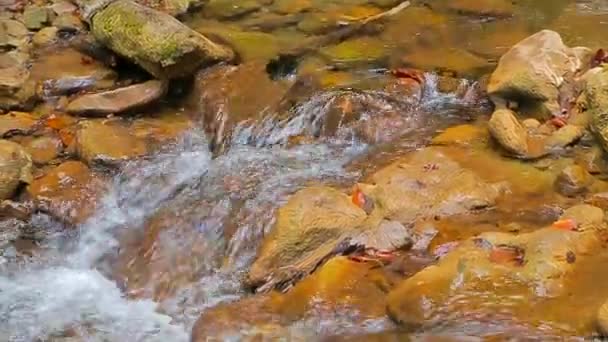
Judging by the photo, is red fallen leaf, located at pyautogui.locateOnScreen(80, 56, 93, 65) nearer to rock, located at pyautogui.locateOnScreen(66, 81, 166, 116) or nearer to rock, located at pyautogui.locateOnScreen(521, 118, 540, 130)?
rock, located at pyautogui.locateOnScreen(66, 81, 166, 116)

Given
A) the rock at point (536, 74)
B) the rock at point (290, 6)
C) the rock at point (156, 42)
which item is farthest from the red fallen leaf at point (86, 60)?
the rock at point (536, 74)

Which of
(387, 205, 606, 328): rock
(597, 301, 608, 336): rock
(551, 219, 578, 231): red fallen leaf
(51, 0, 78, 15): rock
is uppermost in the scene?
(597, 301, 608, 336): rock

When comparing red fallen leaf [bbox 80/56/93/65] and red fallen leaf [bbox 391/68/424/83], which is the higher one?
red fallen leaf [bbox 391/68/424/83]

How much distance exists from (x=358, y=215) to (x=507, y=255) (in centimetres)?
102

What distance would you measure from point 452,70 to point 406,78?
1.36 feet

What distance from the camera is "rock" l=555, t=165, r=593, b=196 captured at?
545 centimetres

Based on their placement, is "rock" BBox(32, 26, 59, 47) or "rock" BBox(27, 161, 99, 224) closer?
"rock" BBox(27, 161, 99, 224)

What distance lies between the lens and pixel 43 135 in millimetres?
7117

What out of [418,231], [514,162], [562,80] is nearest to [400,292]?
→ [418,231]

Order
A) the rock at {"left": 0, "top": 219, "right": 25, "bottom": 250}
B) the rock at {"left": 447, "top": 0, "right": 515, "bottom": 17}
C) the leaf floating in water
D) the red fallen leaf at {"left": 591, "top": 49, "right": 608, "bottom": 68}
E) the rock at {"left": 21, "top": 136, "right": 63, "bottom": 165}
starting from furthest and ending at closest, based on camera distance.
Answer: the rock at {"left": 447, "top": 0, "right": 515, "bottom": 17}, the rock at {"left": 21, "top": 136, "right": 63, "bottom": 165}, the red fallen leaf at {"left": 591, "top": 49, "right": 608, "bottom": 68}, the rock at {"left": 0, "top": 219, "right": 25, "bottom": 250}, the leaf floating in water

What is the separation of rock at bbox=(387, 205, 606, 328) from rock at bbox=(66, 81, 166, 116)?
141 inches

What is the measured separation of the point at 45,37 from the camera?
8727mm

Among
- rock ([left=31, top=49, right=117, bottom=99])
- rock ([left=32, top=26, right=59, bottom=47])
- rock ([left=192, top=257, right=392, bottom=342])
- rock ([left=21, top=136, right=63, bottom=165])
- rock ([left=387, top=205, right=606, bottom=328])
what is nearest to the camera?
rock ([left=387, top=205, right=606, bottom=328])

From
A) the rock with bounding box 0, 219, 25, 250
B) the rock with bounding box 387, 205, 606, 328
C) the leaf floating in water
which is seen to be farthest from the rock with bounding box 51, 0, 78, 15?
the rock with bounding box 387, 205, 606, 328
